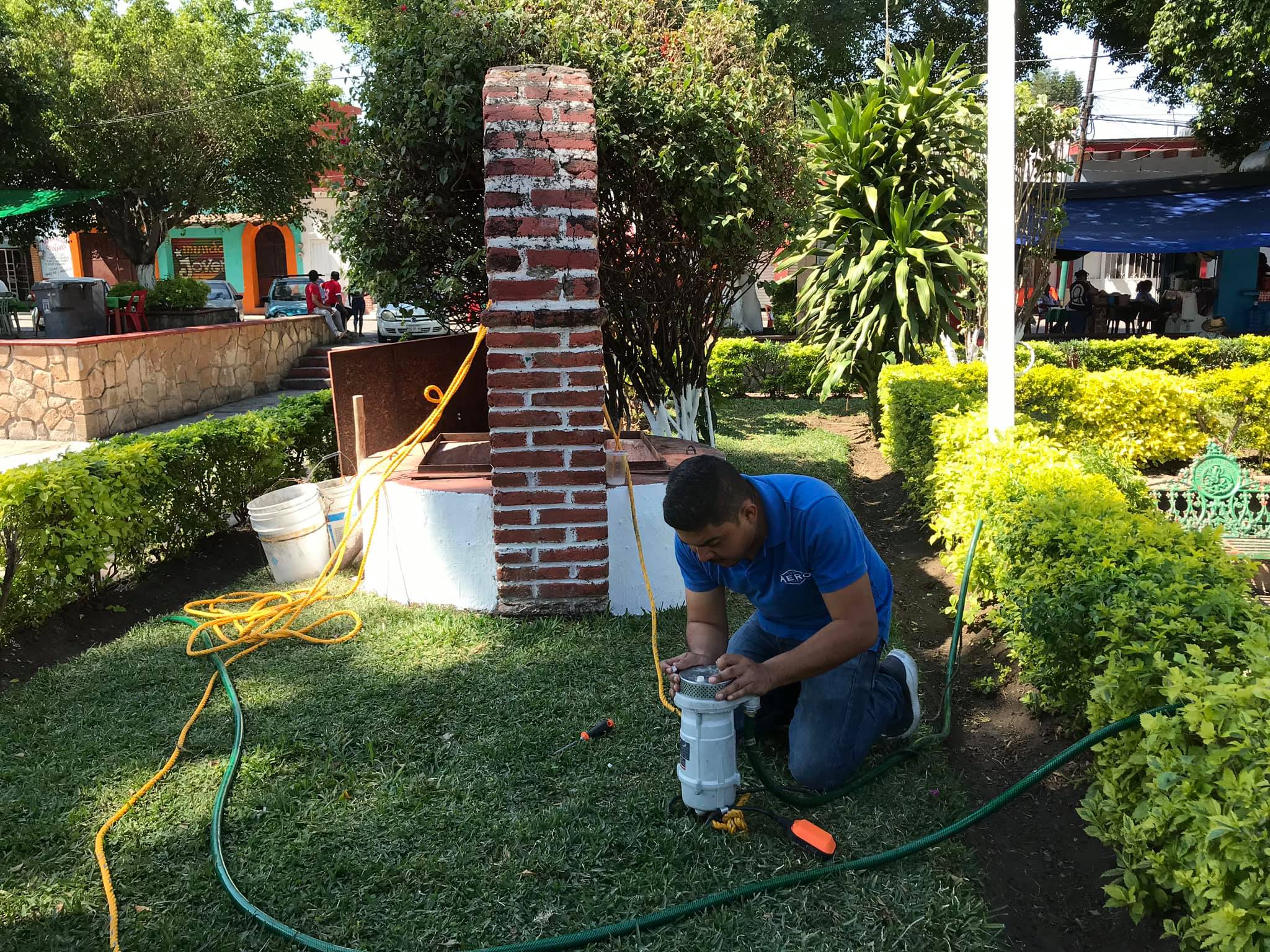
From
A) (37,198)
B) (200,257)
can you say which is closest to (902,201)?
(37,198)

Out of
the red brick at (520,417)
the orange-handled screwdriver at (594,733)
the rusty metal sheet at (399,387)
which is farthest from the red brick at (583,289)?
the orange-handled screwdriver at (594,733)

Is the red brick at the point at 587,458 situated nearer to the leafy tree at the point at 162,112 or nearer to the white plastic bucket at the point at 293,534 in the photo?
the white plastic bucket at the point at 293,534

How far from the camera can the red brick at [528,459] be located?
459 centimetres

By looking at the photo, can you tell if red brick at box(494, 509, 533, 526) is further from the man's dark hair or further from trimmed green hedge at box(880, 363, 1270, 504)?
trimmed green hedge at box(880, 363, 1270, 504)

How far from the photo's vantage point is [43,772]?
3441 mm

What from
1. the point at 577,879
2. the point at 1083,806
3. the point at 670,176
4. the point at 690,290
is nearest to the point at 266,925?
the point at 577,879

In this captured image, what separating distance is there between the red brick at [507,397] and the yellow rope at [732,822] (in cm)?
228

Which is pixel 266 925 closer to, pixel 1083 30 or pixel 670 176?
pixel 670 176

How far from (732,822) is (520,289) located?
262 cm

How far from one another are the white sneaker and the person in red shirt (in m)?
18.3

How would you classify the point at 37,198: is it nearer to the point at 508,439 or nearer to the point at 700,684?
the point at 508,439

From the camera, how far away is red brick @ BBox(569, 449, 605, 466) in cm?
460

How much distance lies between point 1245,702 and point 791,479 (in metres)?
1.42

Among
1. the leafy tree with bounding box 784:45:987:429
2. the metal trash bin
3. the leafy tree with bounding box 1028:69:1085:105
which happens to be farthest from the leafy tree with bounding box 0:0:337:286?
the leafy tree with bounding box 1028:69:1085:105
